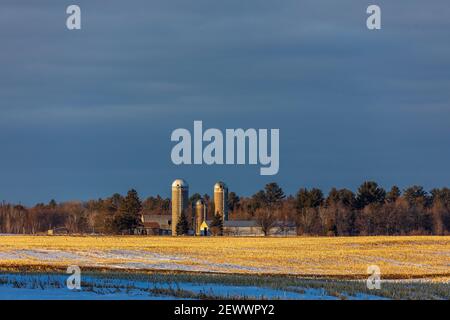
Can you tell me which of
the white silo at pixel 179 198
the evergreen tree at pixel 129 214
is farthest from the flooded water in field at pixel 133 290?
the white silo at pixel 179 198

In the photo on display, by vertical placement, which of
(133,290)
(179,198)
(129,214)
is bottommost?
(133,290)

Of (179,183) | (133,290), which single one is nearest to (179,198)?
(179,183)

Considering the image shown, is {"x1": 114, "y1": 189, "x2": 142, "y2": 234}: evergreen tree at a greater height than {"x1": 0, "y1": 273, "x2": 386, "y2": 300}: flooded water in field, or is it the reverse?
{"x1": 114, "y1": 189, "x2": 142, "y2": 234}: evergreen tree

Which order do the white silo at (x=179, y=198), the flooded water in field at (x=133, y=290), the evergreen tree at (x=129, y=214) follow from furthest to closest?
1. the white silo at (x=179, y=198)
2. the evergreen tree at (x=129, y=214)
3. the flooded water in field at (x=133, y=290)

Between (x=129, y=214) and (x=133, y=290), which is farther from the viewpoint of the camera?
(x=129, y=214)

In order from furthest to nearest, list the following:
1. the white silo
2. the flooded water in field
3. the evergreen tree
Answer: the white silo < the evergreen tree < the flooded water in field

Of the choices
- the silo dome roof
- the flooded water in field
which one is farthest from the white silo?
the flooded water in field

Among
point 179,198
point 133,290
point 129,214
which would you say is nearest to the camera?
point 133,290

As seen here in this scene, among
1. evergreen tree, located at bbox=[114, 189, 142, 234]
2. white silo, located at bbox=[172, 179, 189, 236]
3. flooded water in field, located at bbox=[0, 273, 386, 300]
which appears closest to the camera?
flooded water in field, located at bbox=[0, 273, 386, 300]

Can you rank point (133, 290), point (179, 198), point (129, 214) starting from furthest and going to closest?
point (179, 198)
point (129, 214)
point (133, 290)

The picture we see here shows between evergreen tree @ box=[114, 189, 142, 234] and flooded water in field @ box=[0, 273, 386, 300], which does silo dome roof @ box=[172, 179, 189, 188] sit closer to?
evergreen tree @ box=[114, 189, 142, 234]

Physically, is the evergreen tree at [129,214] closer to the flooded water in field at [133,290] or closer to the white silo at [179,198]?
the white silo at [179,198]

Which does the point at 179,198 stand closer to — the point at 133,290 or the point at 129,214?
the point at 129,214
